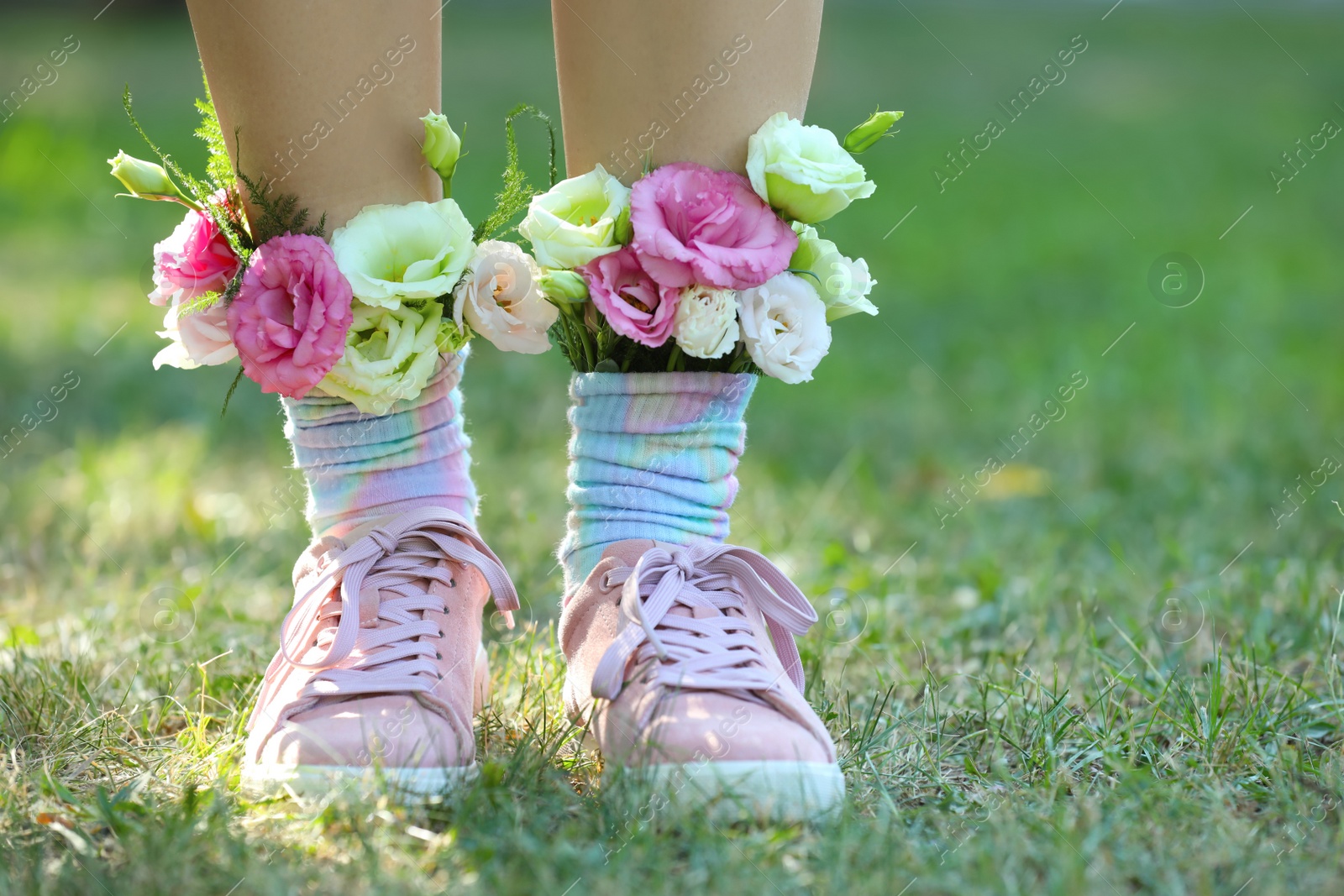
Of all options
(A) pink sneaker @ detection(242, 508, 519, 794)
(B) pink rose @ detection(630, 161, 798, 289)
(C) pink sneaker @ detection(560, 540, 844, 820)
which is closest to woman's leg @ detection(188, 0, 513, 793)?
(A) pink sneaker @ detection(242, 508, 519, 794)

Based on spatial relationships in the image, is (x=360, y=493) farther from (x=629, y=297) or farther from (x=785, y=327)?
(x=785, y=327)

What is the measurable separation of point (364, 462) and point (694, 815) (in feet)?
1.65

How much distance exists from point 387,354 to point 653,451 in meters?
0.27

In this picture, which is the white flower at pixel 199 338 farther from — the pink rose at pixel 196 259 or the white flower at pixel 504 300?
the white flower at pixel 504 300

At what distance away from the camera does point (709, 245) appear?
1.10 metres

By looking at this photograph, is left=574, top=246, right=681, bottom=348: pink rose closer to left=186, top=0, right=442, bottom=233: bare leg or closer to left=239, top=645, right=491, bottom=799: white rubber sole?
left=186, top=0, right=442, bottom=233: bare leg

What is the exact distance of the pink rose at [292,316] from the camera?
43.7 inches

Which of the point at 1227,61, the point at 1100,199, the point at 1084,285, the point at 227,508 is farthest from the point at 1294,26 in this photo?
the point at 227,508

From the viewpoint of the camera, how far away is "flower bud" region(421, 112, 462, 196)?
114 cm

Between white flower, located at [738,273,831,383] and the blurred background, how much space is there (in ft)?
2.00

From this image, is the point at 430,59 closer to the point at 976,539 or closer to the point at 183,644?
the point at 183,644

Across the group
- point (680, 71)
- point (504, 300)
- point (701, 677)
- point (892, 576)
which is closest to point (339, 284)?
point (504, 300)

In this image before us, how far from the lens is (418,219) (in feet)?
3.77

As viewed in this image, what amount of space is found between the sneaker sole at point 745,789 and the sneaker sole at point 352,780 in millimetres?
160
